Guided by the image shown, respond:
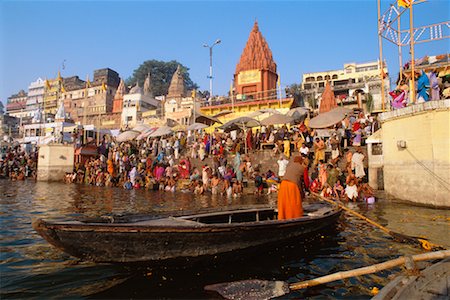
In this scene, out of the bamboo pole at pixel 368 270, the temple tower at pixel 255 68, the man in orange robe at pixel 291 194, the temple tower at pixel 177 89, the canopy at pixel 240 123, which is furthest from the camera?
the temple tower at pixel 177 89

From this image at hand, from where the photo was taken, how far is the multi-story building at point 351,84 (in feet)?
114

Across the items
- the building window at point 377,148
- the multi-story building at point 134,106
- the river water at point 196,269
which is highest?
the multi-story building at point 134,106

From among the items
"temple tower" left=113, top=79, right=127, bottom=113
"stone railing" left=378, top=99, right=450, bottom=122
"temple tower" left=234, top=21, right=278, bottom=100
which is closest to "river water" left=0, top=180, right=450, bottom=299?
"stone railing" left=378, top=99, right=450, bottom=122

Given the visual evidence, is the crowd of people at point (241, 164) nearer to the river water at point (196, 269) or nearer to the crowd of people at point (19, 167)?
the river water at point (196, 269)

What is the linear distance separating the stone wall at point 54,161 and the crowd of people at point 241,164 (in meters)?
2.58

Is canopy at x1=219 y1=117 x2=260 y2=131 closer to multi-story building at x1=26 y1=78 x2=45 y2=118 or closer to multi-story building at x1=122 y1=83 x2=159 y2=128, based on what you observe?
multi-story building at x1=122 y1=83 x2=159 y2=128

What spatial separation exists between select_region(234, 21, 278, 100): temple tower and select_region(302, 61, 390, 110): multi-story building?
22.2ft

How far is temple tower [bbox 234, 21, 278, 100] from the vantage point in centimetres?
3619

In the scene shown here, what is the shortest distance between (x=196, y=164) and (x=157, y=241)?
15057mm

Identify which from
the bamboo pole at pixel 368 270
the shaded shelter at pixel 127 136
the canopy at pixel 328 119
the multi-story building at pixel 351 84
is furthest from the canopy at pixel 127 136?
the multi-story building at pixel 351 84

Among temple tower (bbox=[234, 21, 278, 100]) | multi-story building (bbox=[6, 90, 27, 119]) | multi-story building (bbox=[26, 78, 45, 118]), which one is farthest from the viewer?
multi-story building (bbox=[6, 90, 27, 119])

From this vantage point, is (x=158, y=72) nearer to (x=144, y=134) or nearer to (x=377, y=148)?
(x=144, y=134)

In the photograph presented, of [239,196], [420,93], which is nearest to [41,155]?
[239,196]

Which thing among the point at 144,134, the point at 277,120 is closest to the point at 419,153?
the point at 277,120
